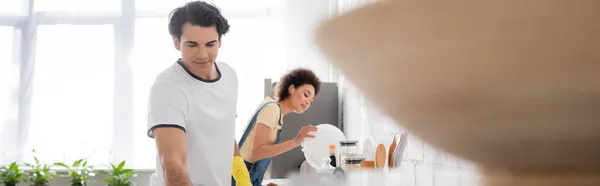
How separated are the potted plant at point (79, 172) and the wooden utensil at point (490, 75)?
11.2 ft

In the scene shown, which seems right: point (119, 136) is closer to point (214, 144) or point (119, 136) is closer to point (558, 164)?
point (214, 144)

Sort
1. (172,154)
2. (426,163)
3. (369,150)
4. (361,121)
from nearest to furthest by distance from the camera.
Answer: (426,163) → (172,154) → (369,150) → (361,121)

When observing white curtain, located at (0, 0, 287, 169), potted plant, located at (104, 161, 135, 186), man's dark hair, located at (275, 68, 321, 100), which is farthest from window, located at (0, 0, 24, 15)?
man's dark hair, located at (275, 68, 321, 100)

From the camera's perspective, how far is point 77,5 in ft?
13.0

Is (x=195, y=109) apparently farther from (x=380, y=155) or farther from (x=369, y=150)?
Answer: (x=369, y=150)

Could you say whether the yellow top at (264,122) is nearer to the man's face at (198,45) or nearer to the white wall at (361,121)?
the white wall at (361,121)

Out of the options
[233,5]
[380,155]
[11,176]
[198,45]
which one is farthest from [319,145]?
[11,176]

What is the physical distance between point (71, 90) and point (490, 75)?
3.96 m

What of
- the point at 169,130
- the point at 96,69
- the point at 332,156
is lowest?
the point at 332,156

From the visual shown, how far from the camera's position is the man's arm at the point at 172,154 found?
143 cm

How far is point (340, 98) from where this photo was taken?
10.5 feet

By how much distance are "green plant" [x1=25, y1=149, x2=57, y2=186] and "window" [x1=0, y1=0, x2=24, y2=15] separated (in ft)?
3.27

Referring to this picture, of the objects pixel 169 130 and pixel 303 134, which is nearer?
pixel 169 130

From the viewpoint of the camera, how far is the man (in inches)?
58.1
